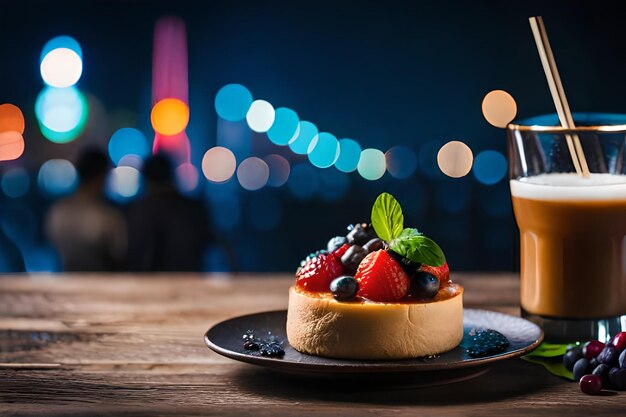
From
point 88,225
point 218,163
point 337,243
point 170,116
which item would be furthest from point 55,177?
point 337,243

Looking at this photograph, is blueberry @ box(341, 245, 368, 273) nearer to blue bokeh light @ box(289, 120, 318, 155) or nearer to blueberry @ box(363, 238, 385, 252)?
blueberry @ box(363, 238, 385, 252)

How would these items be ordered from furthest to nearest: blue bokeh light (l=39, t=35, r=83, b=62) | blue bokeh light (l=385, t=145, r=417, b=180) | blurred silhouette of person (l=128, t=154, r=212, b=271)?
blue bokeh light (l=385, t=145, r=417, b=180)
blue bokeh light (l=39, t=35, r=83, b=62)
blurred silhouette of person (l=128, t=154, r=212, b=271)

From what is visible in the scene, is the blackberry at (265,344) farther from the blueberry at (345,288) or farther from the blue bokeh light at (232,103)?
the blue bokeh light at (232,103)

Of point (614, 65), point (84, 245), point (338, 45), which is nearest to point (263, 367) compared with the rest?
point (84, 245)

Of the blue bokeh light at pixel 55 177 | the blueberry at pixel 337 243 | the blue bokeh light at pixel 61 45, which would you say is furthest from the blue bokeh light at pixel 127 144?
the blueberry at pixel 337 243

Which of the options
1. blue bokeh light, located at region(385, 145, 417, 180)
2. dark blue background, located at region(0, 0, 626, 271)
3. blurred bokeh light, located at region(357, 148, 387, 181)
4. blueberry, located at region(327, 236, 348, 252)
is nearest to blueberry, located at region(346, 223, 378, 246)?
blueberry, located at region(327, 236, 348, 252)

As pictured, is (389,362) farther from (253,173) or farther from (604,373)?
(253,173)
